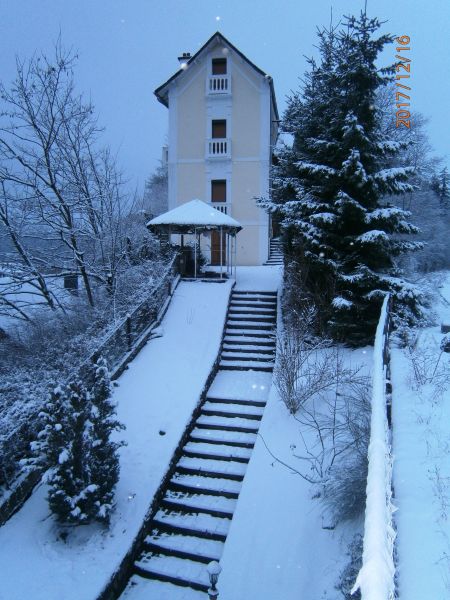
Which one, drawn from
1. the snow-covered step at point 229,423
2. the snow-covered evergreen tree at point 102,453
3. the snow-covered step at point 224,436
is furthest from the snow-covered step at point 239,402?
the snow-covered evergreen tree at point 102,453

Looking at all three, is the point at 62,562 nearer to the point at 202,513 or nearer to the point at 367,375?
the point at 202,513

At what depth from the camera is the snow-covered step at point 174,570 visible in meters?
A: 5.98

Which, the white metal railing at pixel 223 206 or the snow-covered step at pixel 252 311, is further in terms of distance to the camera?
the white metal railing at pixel 223 206

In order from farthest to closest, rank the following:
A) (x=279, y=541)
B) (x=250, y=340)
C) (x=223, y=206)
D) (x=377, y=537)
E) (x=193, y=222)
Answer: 1. (x=223, y=206)
2. (x=193, y=222)
3. (x=250, y=340)
4. (x=279, y=541)
5. (x=377, y=537)

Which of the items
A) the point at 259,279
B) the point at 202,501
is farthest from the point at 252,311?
the point at 202,501

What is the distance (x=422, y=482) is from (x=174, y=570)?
439 cm

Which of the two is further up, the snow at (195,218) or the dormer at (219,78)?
the dormer at (219,78)

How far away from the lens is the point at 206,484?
746 cm

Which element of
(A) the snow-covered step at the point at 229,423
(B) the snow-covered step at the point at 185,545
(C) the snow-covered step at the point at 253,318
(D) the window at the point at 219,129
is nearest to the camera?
(B) the snow-covered step at the point at 185,545

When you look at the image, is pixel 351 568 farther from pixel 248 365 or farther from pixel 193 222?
pixel 193 222

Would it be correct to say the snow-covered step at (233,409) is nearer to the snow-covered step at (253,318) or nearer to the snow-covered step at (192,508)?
the snow-covered step at (192,508)

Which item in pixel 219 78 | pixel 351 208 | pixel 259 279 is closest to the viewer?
pixel 351 208

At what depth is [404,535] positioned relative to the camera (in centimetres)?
295

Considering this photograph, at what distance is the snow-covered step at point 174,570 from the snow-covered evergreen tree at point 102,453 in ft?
3.12
